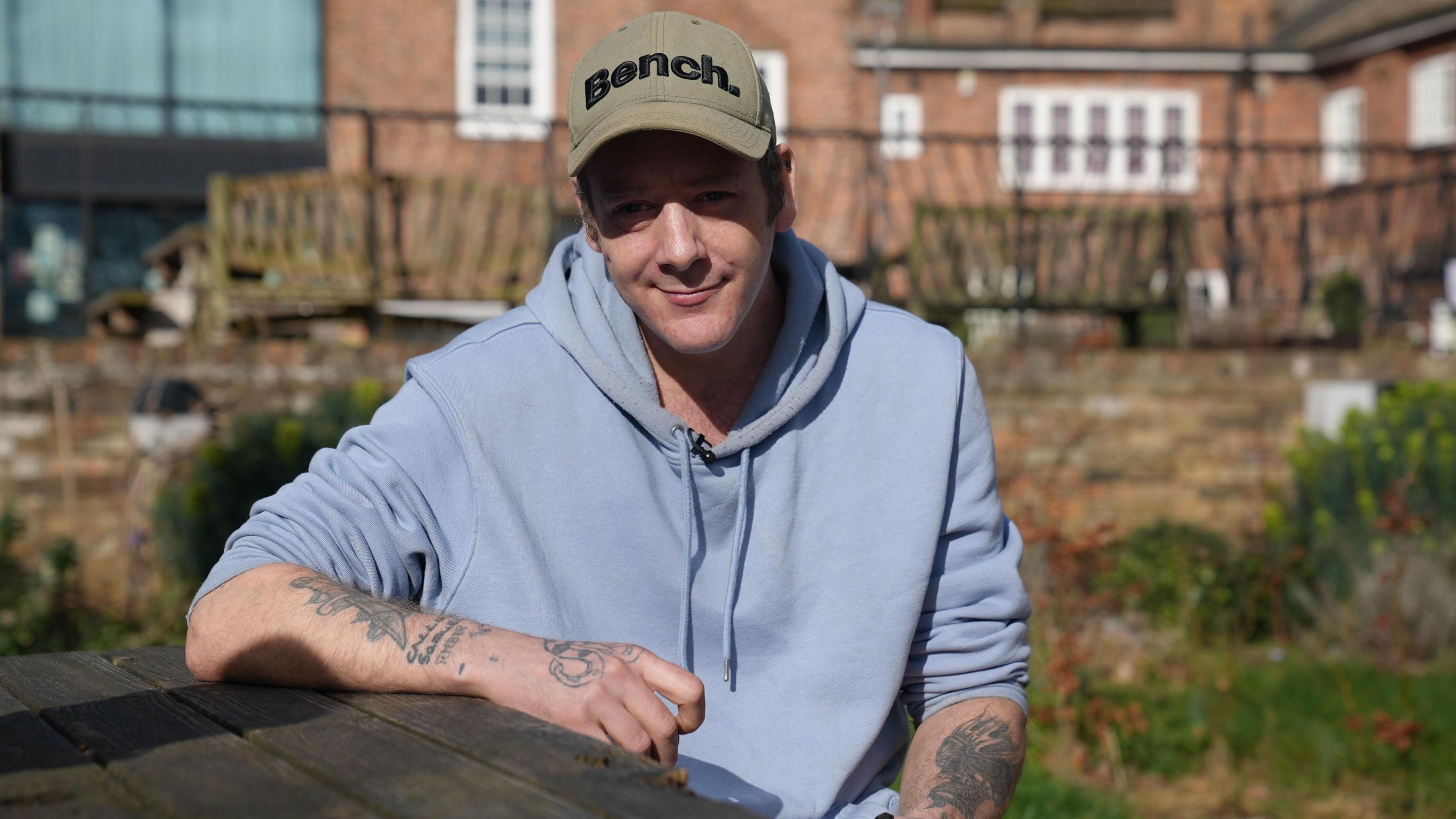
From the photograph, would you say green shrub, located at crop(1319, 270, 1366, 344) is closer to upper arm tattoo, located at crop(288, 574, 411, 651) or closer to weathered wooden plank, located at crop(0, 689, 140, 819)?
upper arm tattoo, located at crop(288, 574, 411, 651)

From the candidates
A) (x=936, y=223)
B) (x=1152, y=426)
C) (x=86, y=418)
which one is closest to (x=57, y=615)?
(x=86, y=418)

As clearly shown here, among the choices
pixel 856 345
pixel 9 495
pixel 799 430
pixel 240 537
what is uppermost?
pixel 856 345

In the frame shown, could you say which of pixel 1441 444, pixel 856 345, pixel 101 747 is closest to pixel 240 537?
pixel 101 747

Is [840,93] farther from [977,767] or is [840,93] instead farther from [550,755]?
[550,755]

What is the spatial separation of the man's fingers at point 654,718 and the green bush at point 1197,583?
15.9 feet

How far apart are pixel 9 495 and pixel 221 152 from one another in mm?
8415

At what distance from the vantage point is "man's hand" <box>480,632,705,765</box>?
1421 millimetres

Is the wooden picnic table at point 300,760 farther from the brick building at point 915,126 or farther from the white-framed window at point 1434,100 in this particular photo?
the white-framed window at point 1434,100

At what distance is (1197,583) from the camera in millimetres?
6219

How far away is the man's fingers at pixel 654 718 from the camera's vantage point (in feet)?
4.65

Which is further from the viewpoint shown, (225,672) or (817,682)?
(817,682)

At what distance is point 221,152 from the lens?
13.8 metres

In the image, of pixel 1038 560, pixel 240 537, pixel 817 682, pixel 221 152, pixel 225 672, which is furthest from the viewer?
pixel 221 152

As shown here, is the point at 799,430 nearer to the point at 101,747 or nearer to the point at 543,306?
the point at 543,306
